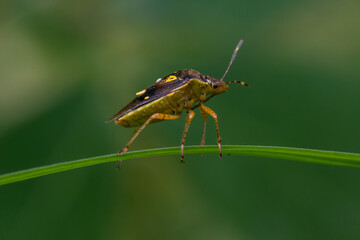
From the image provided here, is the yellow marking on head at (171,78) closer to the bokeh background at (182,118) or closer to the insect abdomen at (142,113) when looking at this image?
the insect abdomen at (142,113)

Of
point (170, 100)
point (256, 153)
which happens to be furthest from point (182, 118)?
point (256, 153)

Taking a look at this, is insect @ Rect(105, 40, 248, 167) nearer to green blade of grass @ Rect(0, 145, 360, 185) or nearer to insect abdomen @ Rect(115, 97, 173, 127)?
insect abdomen @ Rect(115, 97, 173, 127)

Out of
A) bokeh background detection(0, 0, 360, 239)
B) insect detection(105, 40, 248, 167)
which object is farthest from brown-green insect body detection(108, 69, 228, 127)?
bokeh background detection(0, 0, 360, 239)

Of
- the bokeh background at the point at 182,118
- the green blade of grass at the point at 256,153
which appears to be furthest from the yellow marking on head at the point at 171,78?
the green blade of grass at the point at 256,153

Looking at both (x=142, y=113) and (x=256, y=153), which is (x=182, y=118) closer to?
(x=142, y=113)

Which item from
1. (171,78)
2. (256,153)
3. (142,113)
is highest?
(171,78)

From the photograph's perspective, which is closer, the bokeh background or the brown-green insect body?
the bokeh background

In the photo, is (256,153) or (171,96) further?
(171,96)
